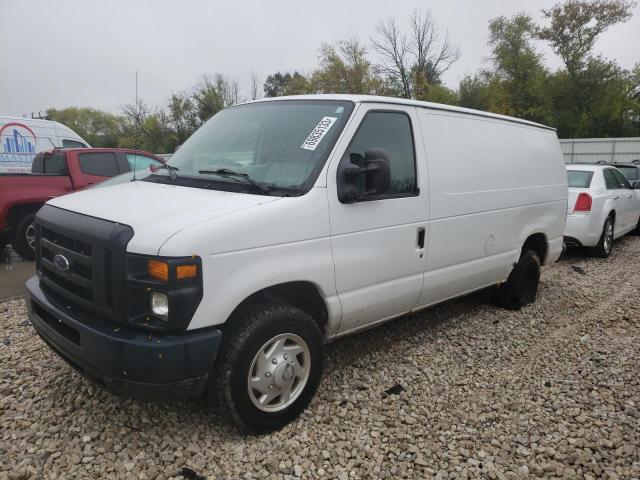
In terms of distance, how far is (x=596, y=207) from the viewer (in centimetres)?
769

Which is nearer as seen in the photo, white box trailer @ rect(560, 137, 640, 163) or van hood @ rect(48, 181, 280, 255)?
van hood @ rect(48, 181, 280, 255)

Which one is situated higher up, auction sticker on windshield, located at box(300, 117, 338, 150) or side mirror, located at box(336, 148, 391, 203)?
auction sticker on windshield, located at box(300, 117, 338, 150)

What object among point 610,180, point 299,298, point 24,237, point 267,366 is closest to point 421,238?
point 299,298

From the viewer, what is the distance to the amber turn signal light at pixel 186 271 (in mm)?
2338

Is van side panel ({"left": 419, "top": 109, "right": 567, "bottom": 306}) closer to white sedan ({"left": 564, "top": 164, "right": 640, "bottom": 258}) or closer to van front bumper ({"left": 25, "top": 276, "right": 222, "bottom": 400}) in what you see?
van front bumper ({"left": 25, "top": 276, "right": 222, "bottom": 400})

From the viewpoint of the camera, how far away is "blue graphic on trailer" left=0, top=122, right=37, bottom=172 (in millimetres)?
11414

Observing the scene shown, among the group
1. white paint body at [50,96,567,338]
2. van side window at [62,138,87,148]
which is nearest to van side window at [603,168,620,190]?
white paint body at [50,96,567,338]

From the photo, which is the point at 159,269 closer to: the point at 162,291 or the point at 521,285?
the point at 162,291

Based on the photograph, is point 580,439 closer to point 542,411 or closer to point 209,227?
point 542,411

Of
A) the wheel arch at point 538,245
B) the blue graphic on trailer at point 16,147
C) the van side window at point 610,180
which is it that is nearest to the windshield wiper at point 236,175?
the wheel arch at point 538,245

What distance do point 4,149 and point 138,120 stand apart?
31.0 feet

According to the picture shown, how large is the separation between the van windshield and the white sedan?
577cm

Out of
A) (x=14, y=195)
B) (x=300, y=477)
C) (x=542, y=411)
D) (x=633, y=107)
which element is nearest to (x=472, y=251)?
(x=542, y=411)

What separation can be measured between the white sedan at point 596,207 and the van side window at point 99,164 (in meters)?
7.54
